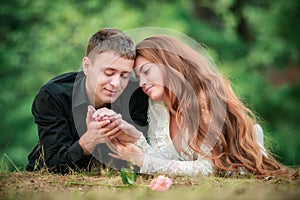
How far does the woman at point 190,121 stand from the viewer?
3627 millimetres

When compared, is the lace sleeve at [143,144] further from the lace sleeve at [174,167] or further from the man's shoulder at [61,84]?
the man's shoulder at [61,84]

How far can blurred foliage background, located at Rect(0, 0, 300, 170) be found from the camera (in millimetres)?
Answer: 8852

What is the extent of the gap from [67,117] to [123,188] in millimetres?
1183

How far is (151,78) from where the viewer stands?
367 cm

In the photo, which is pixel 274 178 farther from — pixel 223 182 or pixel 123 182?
pixel 123 182

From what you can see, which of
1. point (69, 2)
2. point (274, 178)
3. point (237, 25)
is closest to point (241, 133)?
point (274, 178)

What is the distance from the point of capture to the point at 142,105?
3998 mm

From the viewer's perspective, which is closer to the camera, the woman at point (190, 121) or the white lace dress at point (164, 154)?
the white lace dress at point (164, 154)

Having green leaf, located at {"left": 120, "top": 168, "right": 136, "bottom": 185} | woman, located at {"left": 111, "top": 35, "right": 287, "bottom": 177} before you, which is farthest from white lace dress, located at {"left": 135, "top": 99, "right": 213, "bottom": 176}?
green leaf, located at {"left": 120, "top": 168, "right": 136, "bottom": 185}

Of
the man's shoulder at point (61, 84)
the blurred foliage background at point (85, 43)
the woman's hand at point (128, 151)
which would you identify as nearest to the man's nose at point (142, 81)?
the woman's hand at point (128, 151)

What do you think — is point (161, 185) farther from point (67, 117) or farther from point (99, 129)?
point (67, 117)

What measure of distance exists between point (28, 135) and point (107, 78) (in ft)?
16.5

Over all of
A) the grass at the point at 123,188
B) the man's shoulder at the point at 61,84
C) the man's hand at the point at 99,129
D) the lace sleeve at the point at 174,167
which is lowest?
the lace sleeve at the point at 174,167

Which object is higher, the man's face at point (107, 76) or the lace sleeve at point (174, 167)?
the man's face at point (107, 76)
